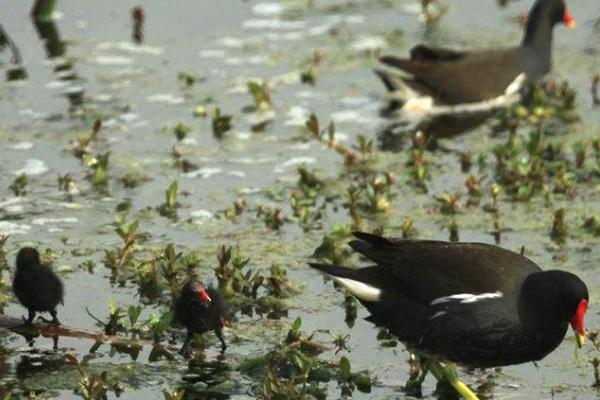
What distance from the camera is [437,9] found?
52.4ft

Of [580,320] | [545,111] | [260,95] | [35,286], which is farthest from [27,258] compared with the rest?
[545,111]

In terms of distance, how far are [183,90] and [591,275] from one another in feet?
16.4

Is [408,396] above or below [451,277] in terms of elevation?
below

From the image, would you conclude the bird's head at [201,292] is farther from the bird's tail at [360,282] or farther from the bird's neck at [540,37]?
the bird's neck at [540,37]

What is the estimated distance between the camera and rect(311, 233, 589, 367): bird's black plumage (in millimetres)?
8055

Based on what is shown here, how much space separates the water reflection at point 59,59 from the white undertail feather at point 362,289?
5.36 meters

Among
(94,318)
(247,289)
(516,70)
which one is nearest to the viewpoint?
(94,318)

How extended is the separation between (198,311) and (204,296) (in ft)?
0.52

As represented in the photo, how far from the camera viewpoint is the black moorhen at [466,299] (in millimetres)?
8047

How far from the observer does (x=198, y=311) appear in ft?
27.9

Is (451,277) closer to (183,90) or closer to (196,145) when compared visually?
(196,145)

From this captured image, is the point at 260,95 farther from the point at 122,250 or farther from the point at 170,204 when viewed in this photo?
the point at 122,250

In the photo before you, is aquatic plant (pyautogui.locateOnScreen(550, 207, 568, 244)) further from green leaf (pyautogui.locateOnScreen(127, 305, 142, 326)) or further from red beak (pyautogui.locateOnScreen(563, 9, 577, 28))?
red beak (pyautogui.locateOnScreen(563, 9, 577, 28))

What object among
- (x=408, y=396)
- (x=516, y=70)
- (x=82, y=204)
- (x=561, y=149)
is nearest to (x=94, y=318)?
(x=408, y=396)
